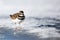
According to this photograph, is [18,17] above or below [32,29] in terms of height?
above

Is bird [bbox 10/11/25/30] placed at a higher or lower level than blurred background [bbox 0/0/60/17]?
lower

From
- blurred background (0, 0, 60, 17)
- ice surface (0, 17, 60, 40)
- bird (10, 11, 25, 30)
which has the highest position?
blurred background (0, 0, 60, 17)

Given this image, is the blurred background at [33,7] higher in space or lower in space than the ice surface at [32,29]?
higher

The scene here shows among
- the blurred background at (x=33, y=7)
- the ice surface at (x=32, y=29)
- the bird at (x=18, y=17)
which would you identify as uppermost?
the blurred background at (x=33, y=7)

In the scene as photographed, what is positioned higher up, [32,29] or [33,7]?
[33,7]

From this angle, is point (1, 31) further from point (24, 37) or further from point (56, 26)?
point (56, 26)

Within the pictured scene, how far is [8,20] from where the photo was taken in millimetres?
1630

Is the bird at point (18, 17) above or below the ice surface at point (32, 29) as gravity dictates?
above

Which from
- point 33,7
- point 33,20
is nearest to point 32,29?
point 33,20

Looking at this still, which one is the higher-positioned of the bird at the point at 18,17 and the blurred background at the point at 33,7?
the blurred background at the point at 33,7

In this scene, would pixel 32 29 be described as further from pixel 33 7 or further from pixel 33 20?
pixel 33 7

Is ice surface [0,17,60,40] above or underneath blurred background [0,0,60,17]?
underneath

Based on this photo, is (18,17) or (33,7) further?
(33,7)

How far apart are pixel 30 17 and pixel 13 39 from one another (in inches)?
10.9
